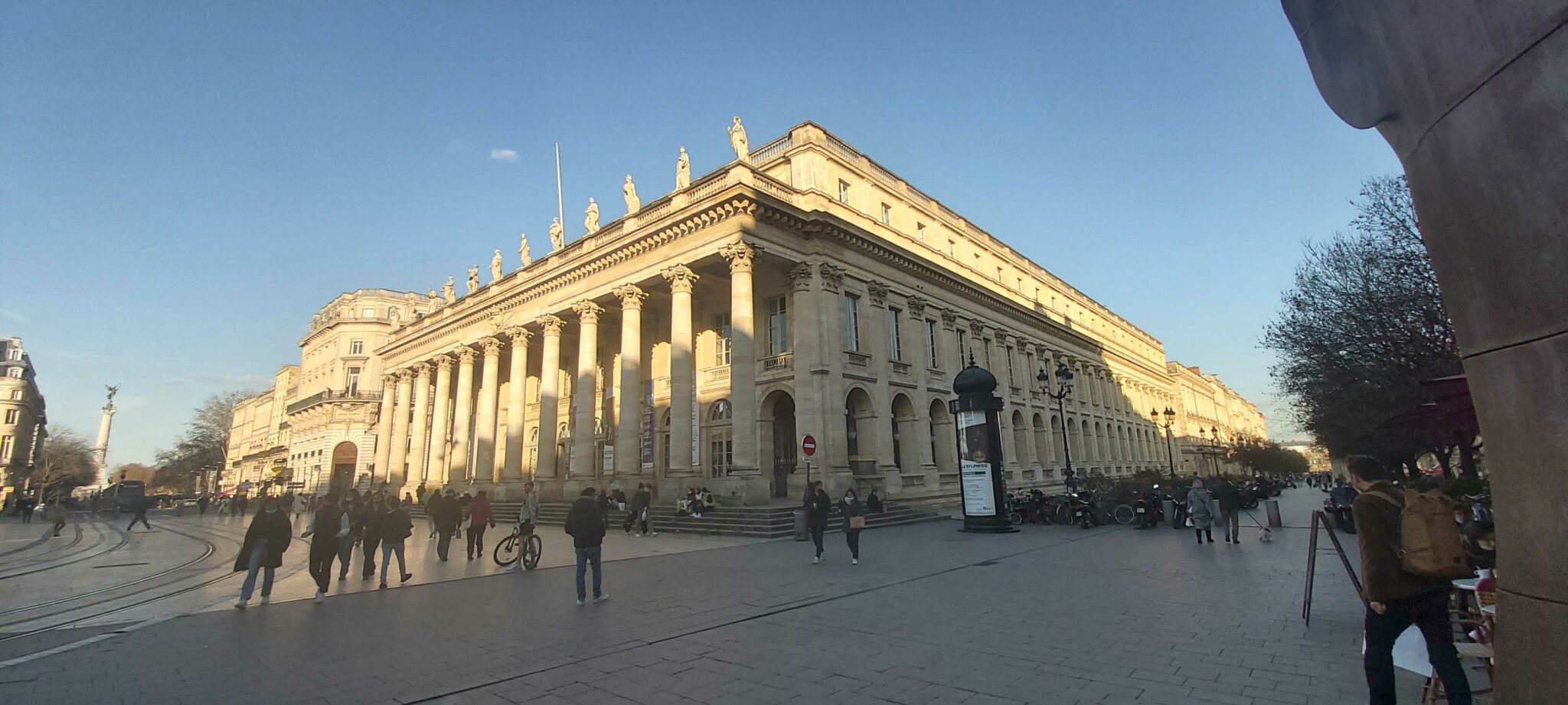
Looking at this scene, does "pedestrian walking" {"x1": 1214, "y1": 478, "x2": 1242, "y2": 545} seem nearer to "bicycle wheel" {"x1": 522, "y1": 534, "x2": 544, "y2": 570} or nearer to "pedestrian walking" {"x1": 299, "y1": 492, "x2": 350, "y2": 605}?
"bicycle wheel" {"x1": 522, "y1": 534, "x2": 544, "y2": 570}

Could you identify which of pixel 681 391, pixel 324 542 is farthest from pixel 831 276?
pixel 324 542

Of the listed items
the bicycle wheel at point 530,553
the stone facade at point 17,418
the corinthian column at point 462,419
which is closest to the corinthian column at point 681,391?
the bicycle wheel at point 530,553

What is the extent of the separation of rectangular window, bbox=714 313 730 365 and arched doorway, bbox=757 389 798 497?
3.02 metres

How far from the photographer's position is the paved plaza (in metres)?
5.10

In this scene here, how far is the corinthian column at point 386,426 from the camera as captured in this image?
44.2 metres

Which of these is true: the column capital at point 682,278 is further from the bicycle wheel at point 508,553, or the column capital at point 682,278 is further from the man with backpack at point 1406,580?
the man with backpack at point 1406,580

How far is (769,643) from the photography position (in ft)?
21.7

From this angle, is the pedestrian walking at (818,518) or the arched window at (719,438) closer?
the pedestrian walking at (818,518)

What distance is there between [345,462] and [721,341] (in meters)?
44.0

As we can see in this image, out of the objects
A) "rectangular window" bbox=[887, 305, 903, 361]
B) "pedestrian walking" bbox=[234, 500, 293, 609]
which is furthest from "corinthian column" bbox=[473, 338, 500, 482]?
"pedestrian walking" bbox=[234, 500, 293, 609]

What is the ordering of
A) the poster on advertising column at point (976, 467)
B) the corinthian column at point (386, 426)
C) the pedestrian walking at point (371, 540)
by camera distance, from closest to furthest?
the pedestrian walking at point (371, 540) < the poster on advertising column at point (976, 467) < the corinthian column at point (386, 426)

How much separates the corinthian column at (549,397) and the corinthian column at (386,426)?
809 inches

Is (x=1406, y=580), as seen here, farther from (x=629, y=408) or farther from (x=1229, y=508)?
(x=629, y=408)

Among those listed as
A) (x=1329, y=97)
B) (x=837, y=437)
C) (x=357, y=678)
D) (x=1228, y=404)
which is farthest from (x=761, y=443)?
(x=1228, y=404)
